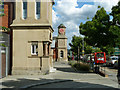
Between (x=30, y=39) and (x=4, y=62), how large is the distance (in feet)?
9.62

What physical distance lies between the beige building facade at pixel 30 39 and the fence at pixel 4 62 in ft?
1.78

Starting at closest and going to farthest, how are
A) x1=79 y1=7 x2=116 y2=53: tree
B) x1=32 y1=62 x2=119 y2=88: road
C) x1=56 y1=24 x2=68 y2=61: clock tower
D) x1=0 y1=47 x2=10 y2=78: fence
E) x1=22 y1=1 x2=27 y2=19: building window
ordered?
x1=32 y1=62 x2=119 y2=88: road < x1=0 y1=47 x2=10 y2=78: fence < x1=22 y1=1 x2=27 y2=19: building window < x1=79 y1=7 x2=116 y2=53: tree < x1=56 y1=24 x2=68 y2=61: clock tower

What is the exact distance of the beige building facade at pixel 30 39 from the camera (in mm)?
15617

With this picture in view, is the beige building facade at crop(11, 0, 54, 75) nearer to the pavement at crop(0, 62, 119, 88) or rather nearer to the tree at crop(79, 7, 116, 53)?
the pavement at crop(0, 62, 119, 88)

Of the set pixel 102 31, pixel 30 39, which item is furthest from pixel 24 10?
pixel 102 31

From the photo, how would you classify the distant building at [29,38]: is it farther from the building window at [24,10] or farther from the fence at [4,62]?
the fence at [4,62]

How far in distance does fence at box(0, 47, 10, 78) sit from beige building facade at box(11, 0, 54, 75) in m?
0.54

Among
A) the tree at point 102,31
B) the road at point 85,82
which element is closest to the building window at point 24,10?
the road at point 85,82

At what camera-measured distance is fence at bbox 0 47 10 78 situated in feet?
45.0

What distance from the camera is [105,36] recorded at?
17484 mm

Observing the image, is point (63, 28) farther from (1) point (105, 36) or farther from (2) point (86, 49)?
(1) point (105, 36)

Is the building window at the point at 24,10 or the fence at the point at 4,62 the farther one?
the building window at the point at 24,10

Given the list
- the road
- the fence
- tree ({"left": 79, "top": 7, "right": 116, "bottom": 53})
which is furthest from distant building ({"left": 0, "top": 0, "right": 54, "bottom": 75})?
tree ({"left": 79, "top": 7, "right": 116, "bottom": 53})

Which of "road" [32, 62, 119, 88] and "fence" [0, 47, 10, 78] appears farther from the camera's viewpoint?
"fence" [0, 47, 10, 78]
